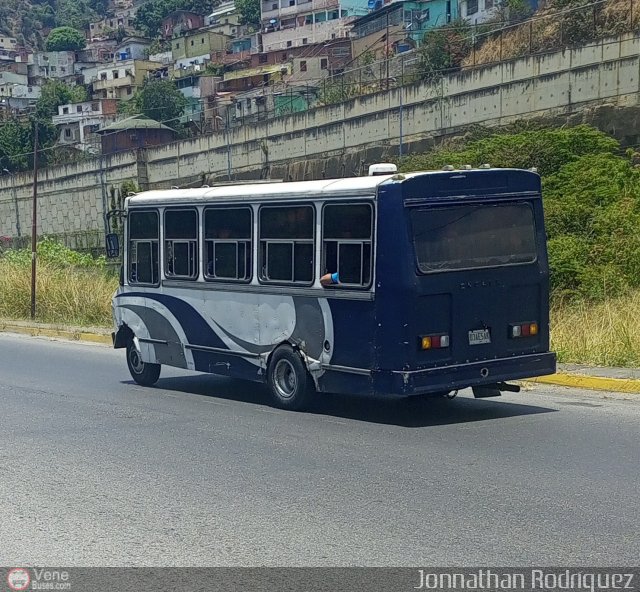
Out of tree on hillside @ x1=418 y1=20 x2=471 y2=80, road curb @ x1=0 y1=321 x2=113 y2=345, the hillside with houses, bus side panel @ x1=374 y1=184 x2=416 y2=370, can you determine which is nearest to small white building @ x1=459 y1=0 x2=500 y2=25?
the hillside with houses

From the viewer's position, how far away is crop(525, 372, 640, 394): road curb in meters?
11.9

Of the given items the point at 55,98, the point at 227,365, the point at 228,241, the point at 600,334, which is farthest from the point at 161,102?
the point at 227,365

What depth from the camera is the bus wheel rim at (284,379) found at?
1169 cm

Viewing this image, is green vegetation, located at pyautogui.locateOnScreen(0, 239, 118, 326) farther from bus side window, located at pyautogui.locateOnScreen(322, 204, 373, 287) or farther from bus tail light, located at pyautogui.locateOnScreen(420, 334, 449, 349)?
bus tail light, located at pyautogui.locateOnScreen(420, 334, 449, 349)

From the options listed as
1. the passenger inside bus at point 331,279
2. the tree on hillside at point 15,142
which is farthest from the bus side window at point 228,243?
the tree on hillside at point 15,142

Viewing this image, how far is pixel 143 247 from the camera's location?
14078 millimetres

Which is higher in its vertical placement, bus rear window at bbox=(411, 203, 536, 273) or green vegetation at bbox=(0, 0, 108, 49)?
green vegetation at bbox=(0, 0, 108, 49)

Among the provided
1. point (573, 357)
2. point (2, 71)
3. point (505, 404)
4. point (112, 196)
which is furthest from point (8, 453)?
point (2, 71)

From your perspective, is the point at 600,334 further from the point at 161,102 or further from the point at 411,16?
the point at 161,102

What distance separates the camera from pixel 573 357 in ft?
45.6

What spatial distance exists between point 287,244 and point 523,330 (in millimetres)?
2694

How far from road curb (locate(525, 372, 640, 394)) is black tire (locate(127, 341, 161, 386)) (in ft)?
16.6

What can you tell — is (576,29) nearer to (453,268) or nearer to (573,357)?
(573,357)

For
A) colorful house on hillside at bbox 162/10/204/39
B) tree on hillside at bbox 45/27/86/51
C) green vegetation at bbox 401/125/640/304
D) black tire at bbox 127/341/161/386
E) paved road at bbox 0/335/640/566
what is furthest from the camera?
tree on hillside at bbox 45/27/86/51
